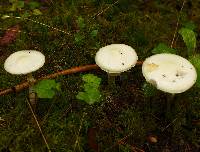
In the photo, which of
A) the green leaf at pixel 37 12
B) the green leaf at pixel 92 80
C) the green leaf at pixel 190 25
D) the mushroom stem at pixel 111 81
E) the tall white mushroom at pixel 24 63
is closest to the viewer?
the tall white mushroom at pixel 24 63

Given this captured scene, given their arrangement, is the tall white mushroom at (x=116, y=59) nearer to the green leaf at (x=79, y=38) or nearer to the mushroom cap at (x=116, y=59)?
the mushroom cap at (x=116, y=59)

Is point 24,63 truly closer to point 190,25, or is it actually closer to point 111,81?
point 111,81

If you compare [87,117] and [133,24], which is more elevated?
[133,24]

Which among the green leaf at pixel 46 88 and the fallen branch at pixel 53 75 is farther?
the fallen branch at pixel 53 75

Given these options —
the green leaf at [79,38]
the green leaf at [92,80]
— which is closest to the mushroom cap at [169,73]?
the green leaf at [92,80]

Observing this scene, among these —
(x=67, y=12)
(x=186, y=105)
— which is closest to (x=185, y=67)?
(x=186, y=105)

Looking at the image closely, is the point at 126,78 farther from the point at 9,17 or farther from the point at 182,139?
the point at 9,17

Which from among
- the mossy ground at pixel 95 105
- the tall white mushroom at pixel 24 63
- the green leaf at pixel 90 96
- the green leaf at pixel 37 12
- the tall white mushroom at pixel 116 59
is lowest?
the mossy ground at pixel 95 105

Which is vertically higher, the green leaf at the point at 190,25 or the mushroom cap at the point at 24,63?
the mushroom cap at the point at 24,63
